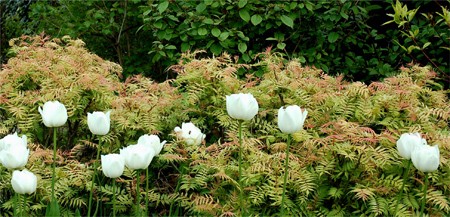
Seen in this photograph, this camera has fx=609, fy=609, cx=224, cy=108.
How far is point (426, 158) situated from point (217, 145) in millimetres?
1280

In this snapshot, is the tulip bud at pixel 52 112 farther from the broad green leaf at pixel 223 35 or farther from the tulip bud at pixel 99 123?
the broad green leaf at pixel 223 35

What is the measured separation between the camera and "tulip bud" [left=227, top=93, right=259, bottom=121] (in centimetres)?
210

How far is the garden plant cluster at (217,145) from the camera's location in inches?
99.8

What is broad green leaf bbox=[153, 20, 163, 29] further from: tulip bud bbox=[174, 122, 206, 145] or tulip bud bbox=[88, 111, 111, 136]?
tulip bud bbox=[88, 111, 111, 136]

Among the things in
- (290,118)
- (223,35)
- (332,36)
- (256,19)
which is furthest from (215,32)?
(290,118)

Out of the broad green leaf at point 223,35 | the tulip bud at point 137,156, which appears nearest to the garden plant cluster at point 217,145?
the tulip bud at point 137,156

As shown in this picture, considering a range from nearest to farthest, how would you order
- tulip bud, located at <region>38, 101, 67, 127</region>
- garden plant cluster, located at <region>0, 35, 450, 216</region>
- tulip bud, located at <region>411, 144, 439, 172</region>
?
tulip bud, located at <region>411, 144, 439, 172</region> → tulip bud, located at <region>38, 101, 67, 127</region> → garden plant cluster, located at <region>0, 35, 450, 216</region>

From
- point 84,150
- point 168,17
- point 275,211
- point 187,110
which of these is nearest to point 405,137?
point 275,211

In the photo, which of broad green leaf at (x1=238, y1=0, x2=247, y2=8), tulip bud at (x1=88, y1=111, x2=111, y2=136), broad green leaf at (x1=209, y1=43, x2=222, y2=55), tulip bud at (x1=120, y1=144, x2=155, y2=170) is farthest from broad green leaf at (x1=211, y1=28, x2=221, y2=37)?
tulip bud at (x1=120, y1=144, x2=155, y2=170)

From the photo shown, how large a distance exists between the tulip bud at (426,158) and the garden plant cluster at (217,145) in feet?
0.29

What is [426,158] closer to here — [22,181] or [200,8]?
[22,181]

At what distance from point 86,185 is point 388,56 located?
3.14m

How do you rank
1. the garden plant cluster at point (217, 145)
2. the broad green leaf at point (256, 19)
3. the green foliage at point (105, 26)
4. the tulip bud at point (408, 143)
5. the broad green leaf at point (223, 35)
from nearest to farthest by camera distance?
the tulip bud at point (408, 143), the garden plant cluster at point (217, 145), the broad green leaf at point (223, 35), the broad green leaf at point (256, 19), the green foliage at point (105, 26)

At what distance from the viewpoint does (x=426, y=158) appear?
196 centimetres
